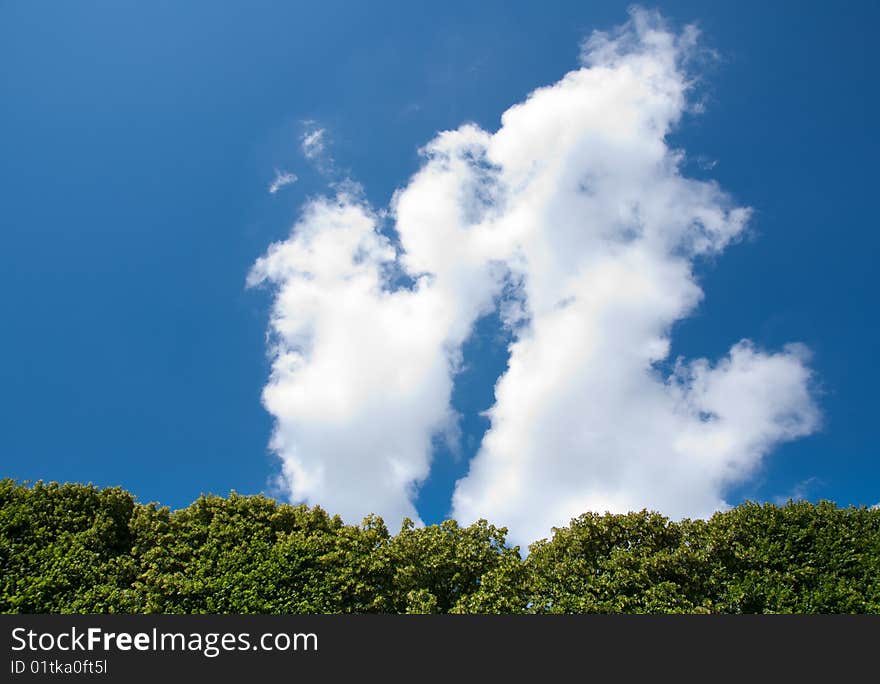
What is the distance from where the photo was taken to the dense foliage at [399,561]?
2569 cm

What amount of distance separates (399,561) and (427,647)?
11689 millimetres

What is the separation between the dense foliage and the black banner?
8431 mm

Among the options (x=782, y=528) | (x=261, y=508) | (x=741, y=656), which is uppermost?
(x=261, y=508)

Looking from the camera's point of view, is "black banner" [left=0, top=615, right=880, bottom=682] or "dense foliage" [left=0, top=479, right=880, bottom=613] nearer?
"black banner" [left=0, top=615, right=880, bottom=682]

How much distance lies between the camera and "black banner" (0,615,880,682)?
17031mm

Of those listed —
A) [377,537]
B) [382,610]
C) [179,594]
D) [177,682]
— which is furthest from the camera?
[377,537]

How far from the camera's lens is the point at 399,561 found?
94.0ft

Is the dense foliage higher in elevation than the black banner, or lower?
higher

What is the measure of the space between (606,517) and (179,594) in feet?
73.5

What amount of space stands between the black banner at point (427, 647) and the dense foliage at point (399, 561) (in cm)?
843

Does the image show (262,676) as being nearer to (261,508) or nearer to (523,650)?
(523,650)

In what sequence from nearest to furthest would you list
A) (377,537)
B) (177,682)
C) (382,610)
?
(177,682)
(382,610)
(377,537)

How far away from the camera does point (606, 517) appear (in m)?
30.9

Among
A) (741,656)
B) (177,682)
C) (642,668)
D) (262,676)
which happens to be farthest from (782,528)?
(177,682)
